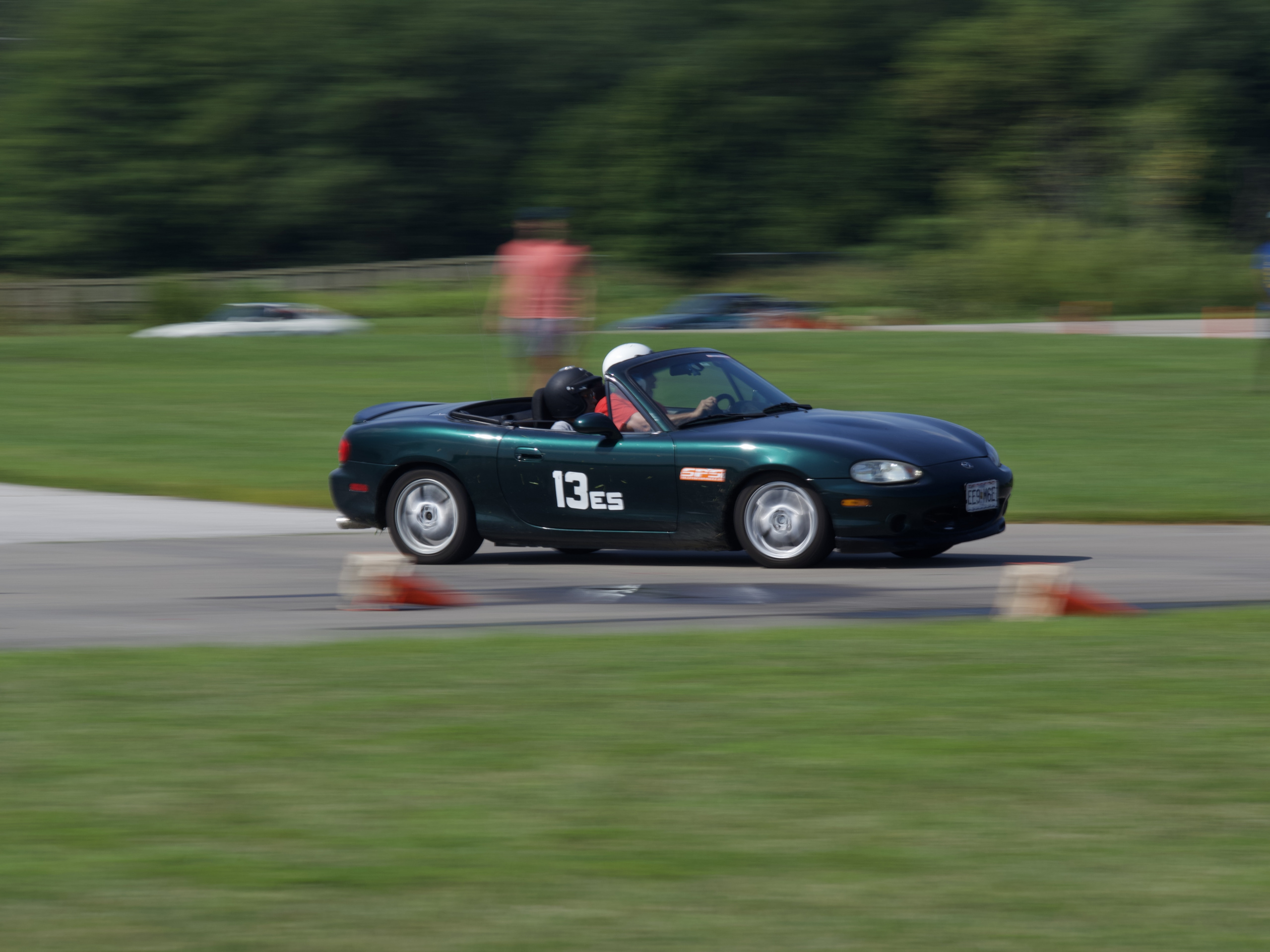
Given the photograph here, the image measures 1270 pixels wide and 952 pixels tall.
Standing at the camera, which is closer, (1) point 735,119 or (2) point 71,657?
(2) point 71,657

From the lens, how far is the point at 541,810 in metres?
4.96

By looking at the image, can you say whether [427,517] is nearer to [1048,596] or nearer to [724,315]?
[1048,596]

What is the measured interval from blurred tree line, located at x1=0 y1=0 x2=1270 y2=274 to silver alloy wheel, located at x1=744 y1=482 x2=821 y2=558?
5747 cm

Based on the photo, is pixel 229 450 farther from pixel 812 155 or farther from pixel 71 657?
pixel 812 155

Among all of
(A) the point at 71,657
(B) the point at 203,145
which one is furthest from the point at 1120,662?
(B) the point at 203,145

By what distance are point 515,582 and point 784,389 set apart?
44.2 ft

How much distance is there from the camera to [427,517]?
11008mm

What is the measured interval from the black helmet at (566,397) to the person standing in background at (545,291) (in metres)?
4.05

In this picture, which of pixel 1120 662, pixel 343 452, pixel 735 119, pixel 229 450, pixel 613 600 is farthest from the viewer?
pixel 735 119

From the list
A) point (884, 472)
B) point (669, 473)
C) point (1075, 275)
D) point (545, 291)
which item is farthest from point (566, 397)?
point (1075, 275)

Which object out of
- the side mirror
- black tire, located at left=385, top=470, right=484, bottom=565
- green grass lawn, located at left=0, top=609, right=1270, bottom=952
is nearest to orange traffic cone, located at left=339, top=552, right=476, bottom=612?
green grass lawn, located at left=0, top=609, right=1270, bottom=952

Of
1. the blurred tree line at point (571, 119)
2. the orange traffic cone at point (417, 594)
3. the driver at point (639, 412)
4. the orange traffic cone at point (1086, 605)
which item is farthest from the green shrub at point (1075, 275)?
the orange traffic cone at point (1086, 605)

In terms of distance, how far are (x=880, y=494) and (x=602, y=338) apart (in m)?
25.1

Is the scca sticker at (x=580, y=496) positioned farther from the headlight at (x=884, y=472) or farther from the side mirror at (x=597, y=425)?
the headlight at (x=884, y=472)
